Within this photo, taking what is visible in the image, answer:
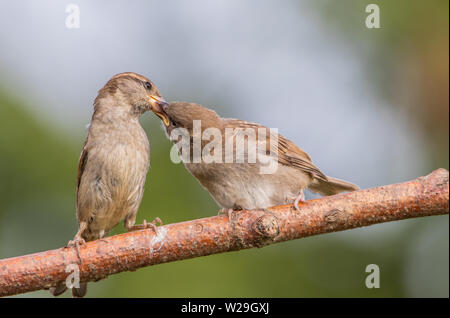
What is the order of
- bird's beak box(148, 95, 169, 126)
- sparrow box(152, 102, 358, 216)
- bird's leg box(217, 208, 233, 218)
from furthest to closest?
1. bird's beak box(148, 95, 169, 126)
2. sparrow box(152, 102, 358, 216)
3. bird's leg box(217, 208, 233, 218)

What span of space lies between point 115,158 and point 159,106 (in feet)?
2.01

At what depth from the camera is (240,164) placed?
181 inches

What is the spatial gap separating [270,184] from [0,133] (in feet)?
8.73

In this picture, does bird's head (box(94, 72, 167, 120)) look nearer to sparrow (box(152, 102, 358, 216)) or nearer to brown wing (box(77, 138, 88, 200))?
sparrow (box(152, 102, 358, 216))

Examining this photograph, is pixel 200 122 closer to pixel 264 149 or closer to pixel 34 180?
pixel 264 149

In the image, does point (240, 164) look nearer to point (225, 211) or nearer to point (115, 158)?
point (225, 211)

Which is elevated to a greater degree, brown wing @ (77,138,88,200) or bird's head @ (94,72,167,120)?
bird's head @ (94,72,167,120)

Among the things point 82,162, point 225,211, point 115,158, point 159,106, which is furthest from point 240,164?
point 82,162

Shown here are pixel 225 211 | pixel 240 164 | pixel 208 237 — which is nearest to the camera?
pixel 208 237

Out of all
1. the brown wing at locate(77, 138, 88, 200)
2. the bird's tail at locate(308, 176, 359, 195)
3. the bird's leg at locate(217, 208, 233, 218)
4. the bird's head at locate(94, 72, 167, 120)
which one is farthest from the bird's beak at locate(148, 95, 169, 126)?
the bird's tail at locate(308, 176, 359, 195)

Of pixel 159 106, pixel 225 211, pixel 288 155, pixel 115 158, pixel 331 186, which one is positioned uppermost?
pixel 159 106

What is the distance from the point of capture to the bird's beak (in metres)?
4.83

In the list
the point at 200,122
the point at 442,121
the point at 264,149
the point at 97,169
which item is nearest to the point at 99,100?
the point at 97,169

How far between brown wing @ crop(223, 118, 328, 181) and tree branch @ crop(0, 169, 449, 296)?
111 cm
